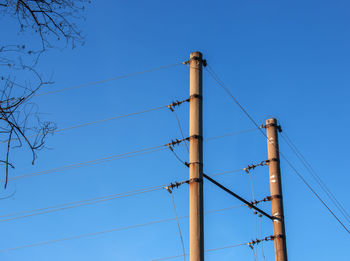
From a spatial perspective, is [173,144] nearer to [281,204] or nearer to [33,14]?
[281,204]

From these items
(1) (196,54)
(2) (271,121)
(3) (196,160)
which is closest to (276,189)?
(2) (271,121)

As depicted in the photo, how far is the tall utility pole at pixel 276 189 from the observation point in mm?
13141

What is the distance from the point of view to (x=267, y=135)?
14.9 metres

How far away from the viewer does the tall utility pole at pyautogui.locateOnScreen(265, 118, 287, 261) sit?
13141 millimetres

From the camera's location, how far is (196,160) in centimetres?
1070

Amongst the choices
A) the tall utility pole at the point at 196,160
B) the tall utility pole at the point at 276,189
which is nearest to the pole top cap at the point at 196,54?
the tall utility pole at the point at 196,160

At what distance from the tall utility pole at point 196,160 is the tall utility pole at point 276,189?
3.86 metres

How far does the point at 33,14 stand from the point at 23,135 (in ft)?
4.76


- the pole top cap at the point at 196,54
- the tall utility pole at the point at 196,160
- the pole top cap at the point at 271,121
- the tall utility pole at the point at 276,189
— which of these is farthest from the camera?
the pole top cap at the point at 271,121

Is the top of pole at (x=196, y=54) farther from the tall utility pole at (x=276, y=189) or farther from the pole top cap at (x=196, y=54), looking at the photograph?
the tall utility pole at (x=276, y=189)

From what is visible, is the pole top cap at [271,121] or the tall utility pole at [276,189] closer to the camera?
the tall utility pole at [276,189]

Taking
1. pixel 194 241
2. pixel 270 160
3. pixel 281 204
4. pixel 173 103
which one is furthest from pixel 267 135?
pixel 194 241

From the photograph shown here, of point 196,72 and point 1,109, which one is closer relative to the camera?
point 1,109

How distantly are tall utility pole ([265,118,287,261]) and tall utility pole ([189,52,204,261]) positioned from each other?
3.86m
